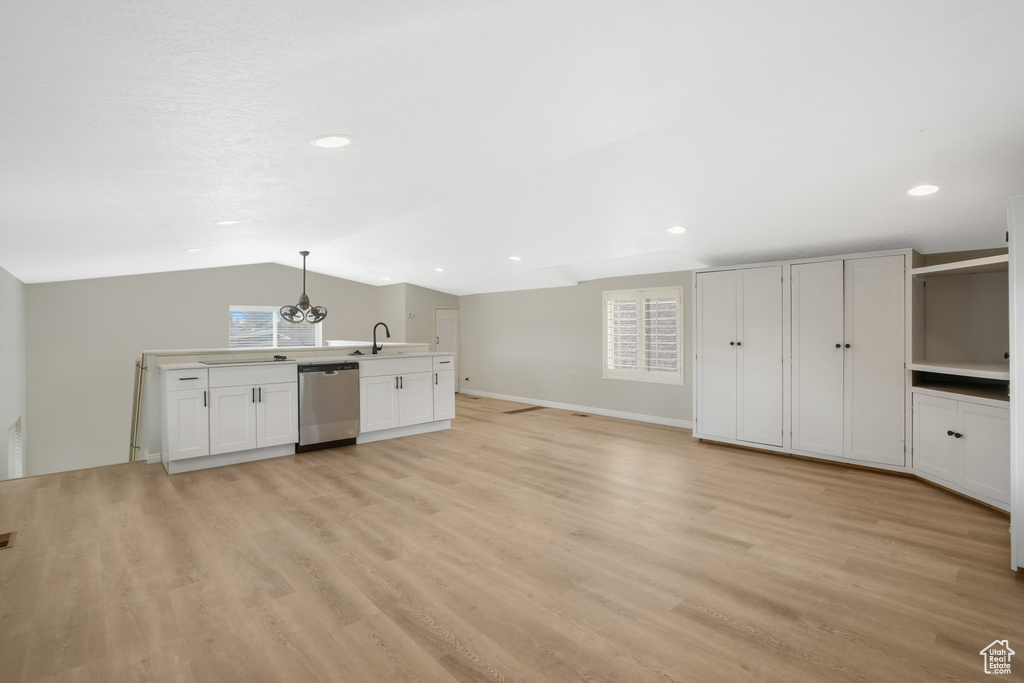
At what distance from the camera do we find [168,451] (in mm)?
4129

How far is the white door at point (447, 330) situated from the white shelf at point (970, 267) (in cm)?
726

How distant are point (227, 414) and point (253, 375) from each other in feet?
1.34

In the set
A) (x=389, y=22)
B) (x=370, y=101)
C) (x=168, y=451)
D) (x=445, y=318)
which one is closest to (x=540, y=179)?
(x=370, y=101)

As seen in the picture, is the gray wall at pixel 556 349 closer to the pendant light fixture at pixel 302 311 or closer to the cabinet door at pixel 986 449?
the cabinet door at pixel 986 449

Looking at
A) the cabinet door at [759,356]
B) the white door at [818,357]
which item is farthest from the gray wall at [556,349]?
the white door at [818,357]

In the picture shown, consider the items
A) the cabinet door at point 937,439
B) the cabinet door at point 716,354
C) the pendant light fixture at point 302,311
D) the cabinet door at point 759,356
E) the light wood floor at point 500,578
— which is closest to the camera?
the light wood floor at point 500,578

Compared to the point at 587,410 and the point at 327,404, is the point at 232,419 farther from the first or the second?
the point at 587,410

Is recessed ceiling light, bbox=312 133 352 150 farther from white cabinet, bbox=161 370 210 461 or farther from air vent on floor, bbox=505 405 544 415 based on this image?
air vent on floor, bbox=505 405 544 415

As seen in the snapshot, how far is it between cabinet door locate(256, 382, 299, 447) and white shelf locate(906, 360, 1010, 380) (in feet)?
18.1

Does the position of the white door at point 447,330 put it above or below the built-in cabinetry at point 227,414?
above

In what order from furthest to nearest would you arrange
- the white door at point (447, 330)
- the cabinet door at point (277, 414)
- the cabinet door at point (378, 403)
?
the white door at point (447, 330), the cabinet door at point (378, 403), the cabinet door at point (277, 414)

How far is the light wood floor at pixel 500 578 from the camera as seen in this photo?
185cm

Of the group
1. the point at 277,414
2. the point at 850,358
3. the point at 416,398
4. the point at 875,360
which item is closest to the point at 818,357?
the point at 850,358

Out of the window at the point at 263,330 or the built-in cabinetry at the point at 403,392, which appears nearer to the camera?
the built-in cabinetry at the point at 403,392
